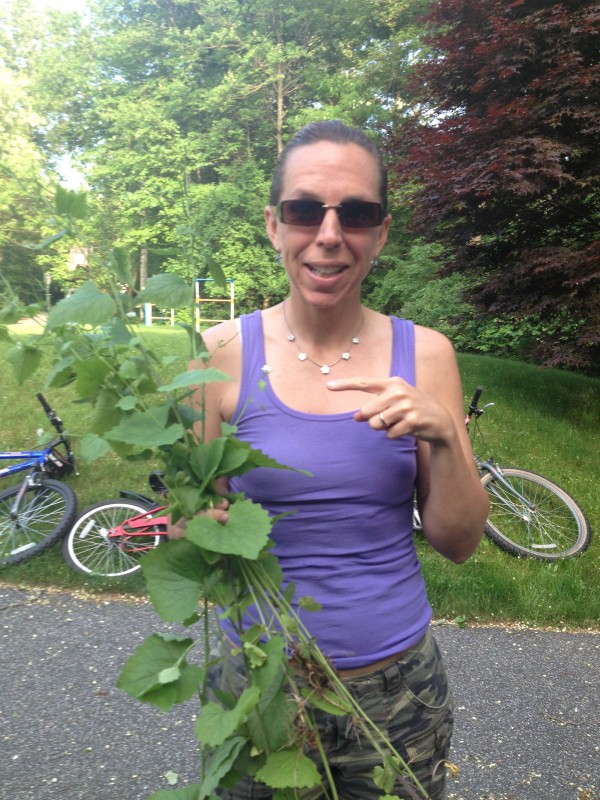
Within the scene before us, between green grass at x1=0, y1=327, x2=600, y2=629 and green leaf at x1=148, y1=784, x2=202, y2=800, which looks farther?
green grass at x1=0, y1=327, x2=600, y2=629

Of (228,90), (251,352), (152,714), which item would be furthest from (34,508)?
(228,90)

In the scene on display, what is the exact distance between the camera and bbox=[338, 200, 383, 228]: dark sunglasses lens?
4.19 feet

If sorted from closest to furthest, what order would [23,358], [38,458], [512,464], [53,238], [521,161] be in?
[53,238] < [23,358] < [38,458] < [512,464] < [521,161]

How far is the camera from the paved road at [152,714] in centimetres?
285

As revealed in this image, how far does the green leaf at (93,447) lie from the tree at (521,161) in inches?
246

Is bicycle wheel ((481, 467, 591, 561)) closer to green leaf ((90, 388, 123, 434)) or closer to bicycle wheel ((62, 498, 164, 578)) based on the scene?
bicycle wheel ((62, 498, 164, 578))

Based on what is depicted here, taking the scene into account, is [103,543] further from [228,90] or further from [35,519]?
[228,90]

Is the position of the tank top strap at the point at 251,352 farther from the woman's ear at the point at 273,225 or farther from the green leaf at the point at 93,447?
the green leaf at the point at 93,447

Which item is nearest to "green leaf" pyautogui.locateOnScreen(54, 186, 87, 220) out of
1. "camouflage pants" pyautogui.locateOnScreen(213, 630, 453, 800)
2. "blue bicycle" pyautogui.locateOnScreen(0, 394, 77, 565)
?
"camouflage pants" pyautogui.locateOnScreen(213, 630, 453, 800)

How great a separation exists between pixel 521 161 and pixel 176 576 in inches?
257

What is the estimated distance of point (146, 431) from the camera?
35.2 inches

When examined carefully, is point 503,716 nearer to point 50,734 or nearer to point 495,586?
point 495,586

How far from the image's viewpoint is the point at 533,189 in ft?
21.1

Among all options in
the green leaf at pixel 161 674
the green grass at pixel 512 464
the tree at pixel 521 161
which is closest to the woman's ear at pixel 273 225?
the green grass at pixel 512 464
